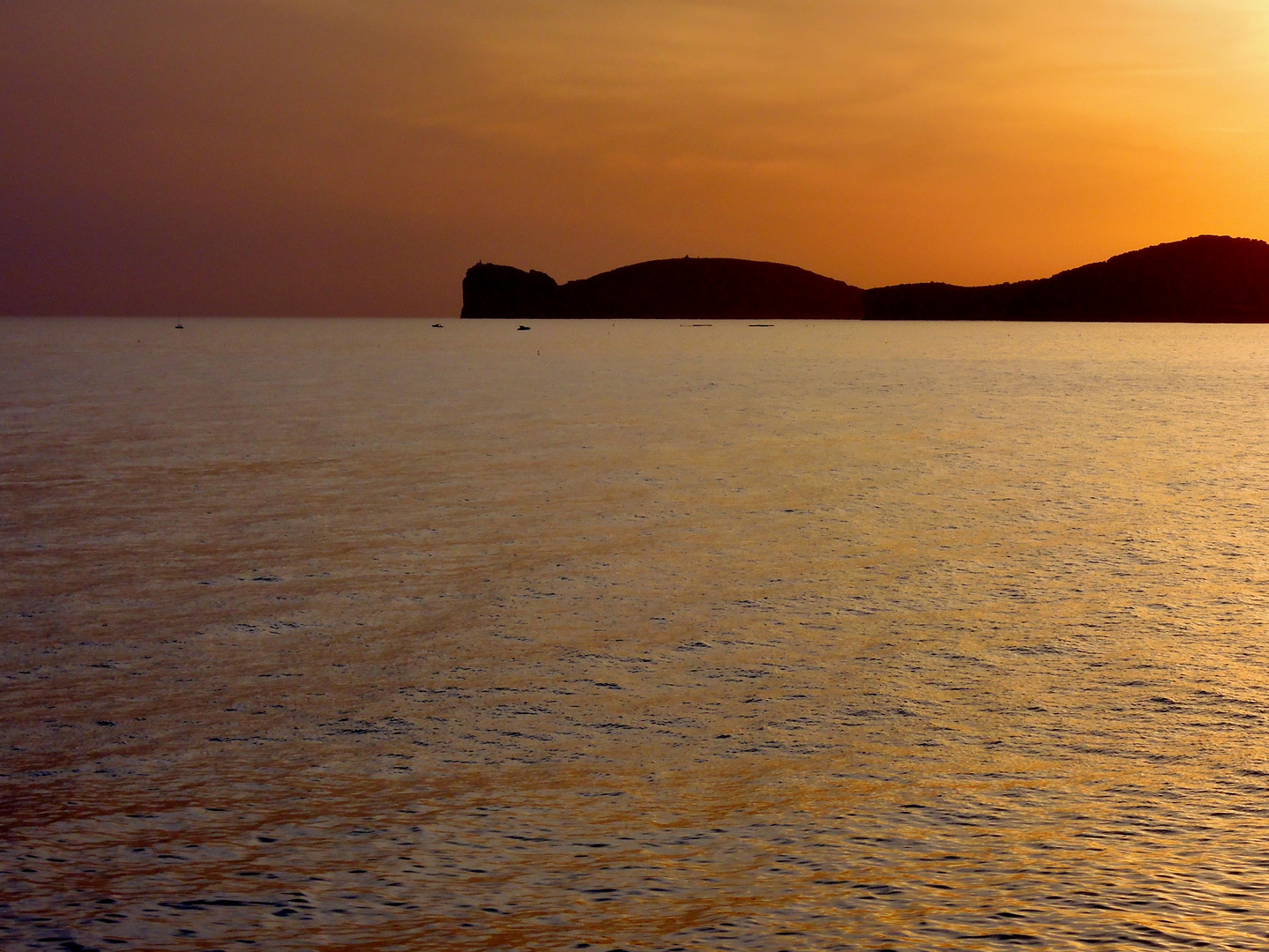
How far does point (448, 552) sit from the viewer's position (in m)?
15.7

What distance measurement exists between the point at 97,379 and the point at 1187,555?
5494 centimetres

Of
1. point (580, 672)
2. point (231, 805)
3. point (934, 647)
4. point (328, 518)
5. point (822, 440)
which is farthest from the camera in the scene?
point (822, 440)

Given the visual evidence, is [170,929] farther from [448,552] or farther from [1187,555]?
[1187,555]

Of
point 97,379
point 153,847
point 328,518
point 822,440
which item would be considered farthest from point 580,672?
point 97,379

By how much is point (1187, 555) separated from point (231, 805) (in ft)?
40.7

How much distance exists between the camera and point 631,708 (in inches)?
376

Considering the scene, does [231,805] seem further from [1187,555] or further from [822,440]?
[822,440]

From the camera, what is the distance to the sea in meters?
6.14

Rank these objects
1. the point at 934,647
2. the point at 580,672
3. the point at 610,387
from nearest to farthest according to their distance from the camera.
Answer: the point at 580,672 < the point at 934,647 < the point at 610,387

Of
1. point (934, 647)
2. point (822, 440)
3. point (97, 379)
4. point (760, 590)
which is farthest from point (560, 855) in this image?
point (97, 379)

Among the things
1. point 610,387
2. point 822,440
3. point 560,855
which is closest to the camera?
point 560,855

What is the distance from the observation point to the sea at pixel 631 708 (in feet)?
20.1

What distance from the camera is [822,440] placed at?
30062 millimetres

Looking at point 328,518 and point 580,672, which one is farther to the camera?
point 328,518
